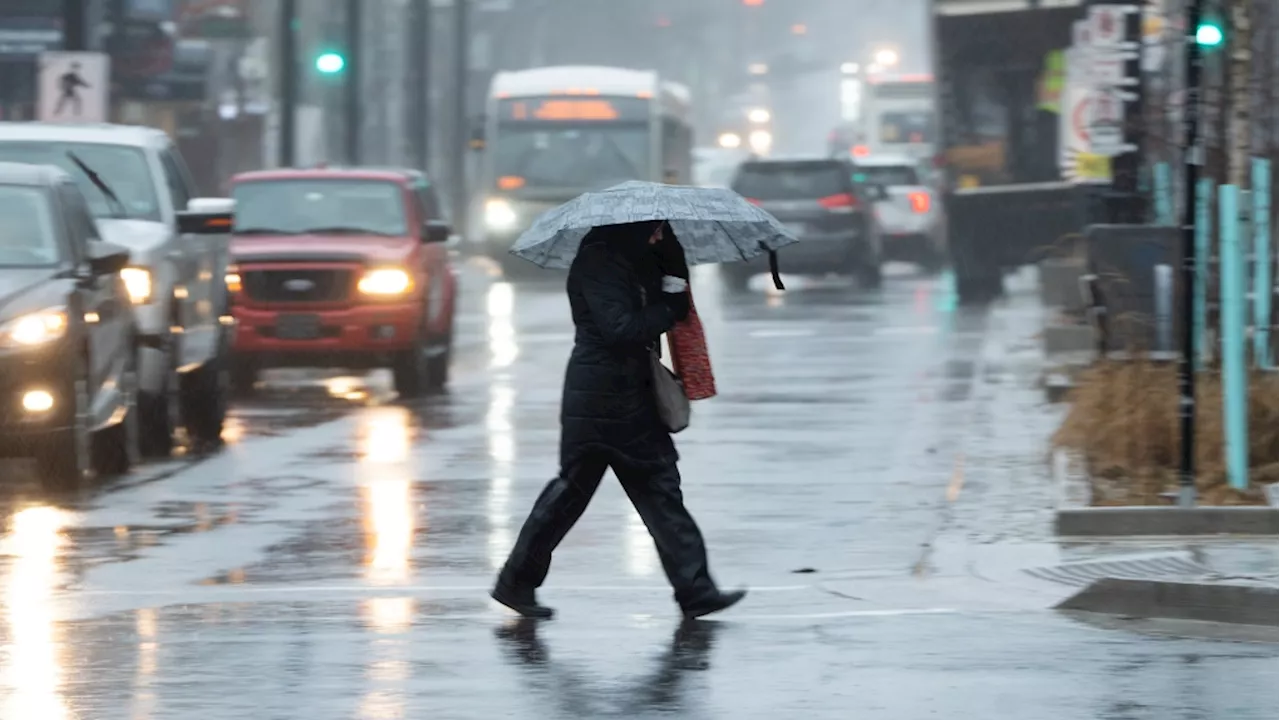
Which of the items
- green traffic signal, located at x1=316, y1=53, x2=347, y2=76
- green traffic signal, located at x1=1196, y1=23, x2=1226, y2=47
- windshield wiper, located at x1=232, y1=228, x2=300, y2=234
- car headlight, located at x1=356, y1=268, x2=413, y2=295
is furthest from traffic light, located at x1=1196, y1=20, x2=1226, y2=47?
green traffic signal, located at x1=316, y1=53, x2=347, y2=76

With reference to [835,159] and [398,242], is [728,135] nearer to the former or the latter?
[835,159]

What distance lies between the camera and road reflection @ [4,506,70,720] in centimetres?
895

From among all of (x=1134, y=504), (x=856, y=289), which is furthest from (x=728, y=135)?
(x=1134, y=504)

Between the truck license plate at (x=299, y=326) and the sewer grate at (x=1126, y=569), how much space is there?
11.5 meters

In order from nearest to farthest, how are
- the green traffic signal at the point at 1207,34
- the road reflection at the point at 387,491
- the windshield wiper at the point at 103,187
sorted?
1. the road reflection at the point at 387,491
2. the green traffic signal at the point at 1207,34
3. the windshield wiper at the point at 103,187

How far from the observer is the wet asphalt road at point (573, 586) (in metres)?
8.99

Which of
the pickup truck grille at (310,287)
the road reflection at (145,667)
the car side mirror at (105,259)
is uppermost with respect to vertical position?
the car side mirror at (105,259)

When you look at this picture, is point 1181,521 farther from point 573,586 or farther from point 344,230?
point 344,230

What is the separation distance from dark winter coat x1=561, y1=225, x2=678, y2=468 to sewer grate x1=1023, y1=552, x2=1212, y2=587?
72.5 inches

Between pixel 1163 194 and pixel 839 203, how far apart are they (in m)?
15.9

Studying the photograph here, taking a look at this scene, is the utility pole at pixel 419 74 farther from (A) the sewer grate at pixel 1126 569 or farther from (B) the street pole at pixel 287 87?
(A) the sewer grate at pixel 1126 569

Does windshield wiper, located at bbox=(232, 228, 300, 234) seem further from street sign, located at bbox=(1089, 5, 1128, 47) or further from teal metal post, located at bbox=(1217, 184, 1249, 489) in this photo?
teal metal post, located at bbox=(1217, 184, 1249, 489)

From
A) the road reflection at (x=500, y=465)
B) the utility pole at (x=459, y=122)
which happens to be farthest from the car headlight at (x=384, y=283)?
the utility pole at (x=459, y=122)

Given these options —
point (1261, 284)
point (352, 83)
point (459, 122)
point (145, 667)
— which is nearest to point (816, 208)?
point (352, 83)
